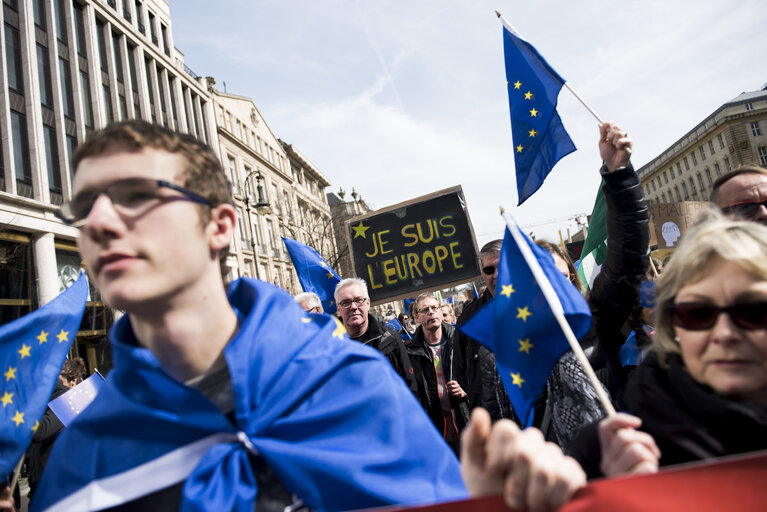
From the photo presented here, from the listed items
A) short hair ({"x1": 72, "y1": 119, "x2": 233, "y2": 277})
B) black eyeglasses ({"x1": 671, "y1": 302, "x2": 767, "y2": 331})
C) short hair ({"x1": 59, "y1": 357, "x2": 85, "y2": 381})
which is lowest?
black eyeglasses ({"x1": 671, "y1": 302, "x2": 767, "y2": 331})

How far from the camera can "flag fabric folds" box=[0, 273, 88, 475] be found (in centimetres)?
255

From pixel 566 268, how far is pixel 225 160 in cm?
3559

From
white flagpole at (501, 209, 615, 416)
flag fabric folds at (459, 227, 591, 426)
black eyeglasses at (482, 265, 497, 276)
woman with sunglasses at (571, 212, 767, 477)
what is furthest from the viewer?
black eyeglasses at (482, 265, 497, 276)

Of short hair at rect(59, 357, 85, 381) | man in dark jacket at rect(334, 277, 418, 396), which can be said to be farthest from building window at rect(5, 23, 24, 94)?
man in dark jacket at rect(334, 277, 418, 396)

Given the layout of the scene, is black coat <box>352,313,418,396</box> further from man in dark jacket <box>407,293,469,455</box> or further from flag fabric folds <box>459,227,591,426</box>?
flag fabric folds <box>459,227,591,426</box>

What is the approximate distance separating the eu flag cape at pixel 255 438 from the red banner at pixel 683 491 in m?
0.48

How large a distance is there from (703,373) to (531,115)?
345 centimetres

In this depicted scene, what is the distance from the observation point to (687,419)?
4.28 ft

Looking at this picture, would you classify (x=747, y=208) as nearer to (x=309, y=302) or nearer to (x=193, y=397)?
(x=193, y=397)

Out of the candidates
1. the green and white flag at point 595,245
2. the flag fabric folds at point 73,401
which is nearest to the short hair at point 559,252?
the green and white flag at point 595,245

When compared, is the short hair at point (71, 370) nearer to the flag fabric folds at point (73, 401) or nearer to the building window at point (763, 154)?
the flag fabric folds at point (73, 401)

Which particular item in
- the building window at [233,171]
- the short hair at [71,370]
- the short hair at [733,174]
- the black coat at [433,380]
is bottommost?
the black coat at [433,380]

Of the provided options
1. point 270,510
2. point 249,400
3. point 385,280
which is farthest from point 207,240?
point 385,280

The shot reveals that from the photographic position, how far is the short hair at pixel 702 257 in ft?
4.63
